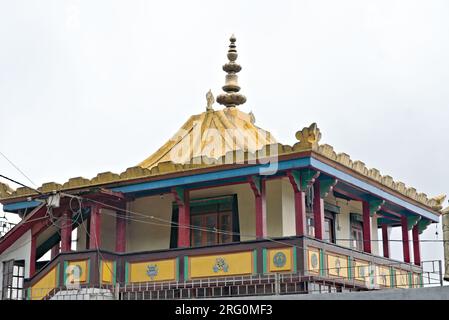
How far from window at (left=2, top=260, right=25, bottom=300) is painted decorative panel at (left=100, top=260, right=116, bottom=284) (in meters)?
2.81

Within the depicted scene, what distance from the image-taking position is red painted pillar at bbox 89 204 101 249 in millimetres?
24359

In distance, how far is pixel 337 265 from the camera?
76.6ft

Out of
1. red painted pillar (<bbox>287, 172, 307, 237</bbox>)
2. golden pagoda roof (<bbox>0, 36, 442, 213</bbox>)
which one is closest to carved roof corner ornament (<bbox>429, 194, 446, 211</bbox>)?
golden pagoda roof (<bbox>0, 36, 442, 213</bbox>)

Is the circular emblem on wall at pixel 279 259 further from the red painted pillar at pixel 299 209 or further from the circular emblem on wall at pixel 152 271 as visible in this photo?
the circular emblem on wall at pixel 152 271

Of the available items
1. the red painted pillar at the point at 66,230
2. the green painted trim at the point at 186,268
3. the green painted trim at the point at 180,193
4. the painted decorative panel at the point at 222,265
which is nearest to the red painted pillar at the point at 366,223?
the painted decorative panel at the point at 222,265

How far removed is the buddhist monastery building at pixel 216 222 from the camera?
22625 millimetres

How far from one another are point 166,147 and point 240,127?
2.09 metres

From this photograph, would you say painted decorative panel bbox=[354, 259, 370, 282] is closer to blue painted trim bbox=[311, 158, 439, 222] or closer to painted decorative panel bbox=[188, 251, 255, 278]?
blue painted trim bbox=[311, 158, 439, 222]

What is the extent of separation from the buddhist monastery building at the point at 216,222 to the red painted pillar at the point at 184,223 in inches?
1.2

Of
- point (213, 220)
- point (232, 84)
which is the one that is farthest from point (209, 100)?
point (213, 220)

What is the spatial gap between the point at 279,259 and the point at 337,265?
1770mm
